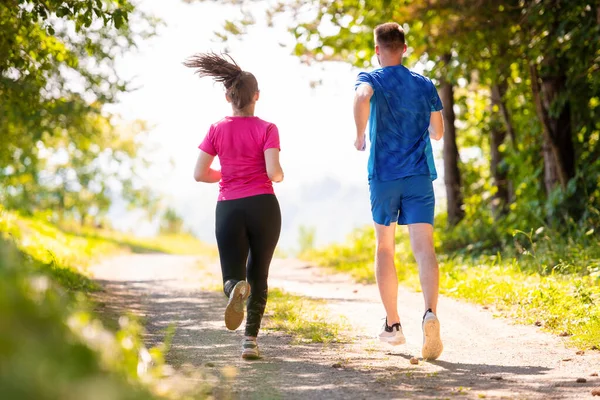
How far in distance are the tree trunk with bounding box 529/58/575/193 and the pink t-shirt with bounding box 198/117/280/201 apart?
8.39 m

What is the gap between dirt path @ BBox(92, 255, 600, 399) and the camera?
4727mm

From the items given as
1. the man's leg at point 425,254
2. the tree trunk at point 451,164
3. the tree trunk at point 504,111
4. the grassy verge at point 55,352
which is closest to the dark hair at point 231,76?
the man's leg at point 425,254

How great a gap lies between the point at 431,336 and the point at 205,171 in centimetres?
190

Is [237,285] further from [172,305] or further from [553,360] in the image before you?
[172,305]

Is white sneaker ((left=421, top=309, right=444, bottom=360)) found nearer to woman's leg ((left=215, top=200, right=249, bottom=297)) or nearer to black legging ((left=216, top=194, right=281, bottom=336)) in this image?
black legging ((left=216, top=194, right=281, bottom=336))

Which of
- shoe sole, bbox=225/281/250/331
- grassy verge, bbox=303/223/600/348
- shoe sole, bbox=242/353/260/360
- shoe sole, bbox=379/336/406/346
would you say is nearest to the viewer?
shoe sole, bbox=225/281/250/331

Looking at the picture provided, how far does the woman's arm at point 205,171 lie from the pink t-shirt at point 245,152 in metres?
0.11

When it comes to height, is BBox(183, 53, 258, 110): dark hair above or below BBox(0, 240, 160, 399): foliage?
above

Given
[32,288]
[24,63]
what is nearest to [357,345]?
[32,288]

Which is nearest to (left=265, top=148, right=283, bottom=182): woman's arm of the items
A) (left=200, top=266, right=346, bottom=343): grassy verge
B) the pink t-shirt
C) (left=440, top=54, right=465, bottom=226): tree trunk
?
the pink t-shirt

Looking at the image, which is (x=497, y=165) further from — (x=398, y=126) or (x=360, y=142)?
(x=360, y=142)

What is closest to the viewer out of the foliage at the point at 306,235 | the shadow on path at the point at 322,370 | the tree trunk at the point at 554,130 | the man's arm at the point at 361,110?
the shadow on path at the point at 322,370

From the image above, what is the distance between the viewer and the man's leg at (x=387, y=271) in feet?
19.6

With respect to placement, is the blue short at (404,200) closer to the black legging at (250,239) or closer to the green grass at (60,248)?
→ the black legging at (250,239)
